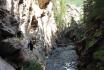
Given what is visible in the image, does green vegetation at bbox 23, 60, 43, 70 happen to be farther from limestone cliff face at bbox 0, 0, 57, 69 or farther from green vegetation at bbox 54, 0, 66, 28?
green vegetation at bbox 54, 0, 66, 28

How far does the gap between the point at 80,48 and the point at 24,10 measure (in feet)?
20.4

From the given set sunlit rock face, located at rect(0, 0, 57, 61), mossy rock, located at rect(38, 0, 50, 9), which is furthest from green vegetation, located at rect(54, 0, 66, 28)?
sunlit rock face, located at rect(0, 0, 57, 61)

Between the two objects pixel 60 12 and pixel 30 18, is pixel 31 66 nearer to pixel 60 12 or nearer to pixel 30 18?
pixel 30 18

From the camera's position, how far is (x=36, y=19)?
25.0 m

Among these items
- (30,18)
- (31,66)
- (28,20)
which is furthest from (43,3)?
(31,66)

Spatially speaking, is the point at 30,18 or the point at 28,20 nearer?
the point at 28,20

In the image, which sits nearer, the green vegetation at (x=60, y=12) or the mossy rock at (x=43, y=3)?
the mossy rock at (x=43, y=3)

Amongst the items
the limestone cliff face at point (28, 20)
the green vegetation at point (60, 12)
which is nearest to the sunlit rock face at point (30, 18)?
the limestone cliff face at point (28, 20)

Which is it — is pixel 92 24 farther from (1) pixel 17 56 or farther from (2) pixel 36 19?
(2) pixel 36 19

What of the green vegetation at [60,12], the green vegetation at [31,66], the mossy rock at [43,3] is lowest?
the green vegetation at [60,12]

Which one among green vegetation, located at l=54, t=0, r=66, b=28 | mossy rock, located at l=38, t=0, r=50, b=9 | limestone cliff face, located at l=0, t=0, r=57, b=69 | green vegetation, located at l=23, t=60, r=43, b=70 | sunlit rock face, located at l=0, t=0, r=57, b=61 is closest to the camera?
green vegetation, located at l=23, t=60, r=43, b=70

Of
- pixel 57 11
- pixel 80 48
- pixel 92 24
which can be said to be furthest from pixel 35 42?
pixel 57 11

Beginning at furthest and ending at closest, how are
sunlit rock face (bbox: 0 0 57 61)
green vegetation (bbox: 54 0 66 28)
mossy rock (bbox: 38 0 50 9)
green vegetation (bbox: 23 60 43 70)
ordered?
green vegetation (bbox: 54 0 66 28) → mossy rock (bbox: 38 0 50 9) → sunlit rock face (bbox: 0 0 57 61) → green vegetation (bbox: 23 60 43 70)

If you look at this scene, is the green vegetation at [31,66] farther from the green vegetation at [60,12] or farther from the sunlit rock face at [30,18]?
the green vegetation at [60,12]
